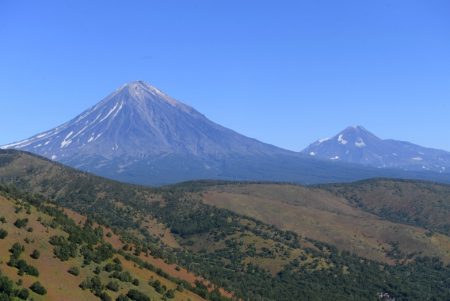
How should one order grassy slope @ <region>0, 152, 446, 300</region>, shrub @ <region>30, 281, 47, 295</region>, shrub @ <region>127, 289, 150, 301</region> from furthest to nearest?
1. grassy slope @ <region>0, 152, 446, 300</region>
2. shrub @ <region>127, 289, 150, 301</region>
3. shrub @ <region>30, 281, 47, 295</region>

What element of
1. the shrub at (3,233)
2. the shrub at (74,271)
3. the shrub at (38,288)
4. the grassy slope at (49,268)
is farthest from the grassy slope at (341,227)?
the shrub at (38,288)

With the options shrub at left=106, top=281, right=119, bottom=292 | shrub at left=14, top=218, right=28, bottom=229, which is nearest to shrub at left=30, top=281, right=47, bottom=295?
shrub at left=106, top=281, right=119, bottom=292

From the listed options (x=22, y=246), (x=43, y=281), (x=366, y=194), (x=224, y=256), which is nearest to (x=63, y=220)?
(x=22, y=246)

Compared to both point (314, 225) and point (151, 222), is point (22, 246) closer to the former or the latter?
point (151, 222)

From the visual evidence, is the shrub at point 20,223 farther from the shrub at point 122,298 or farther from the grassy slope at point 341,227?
the grassy slope at point 341,227

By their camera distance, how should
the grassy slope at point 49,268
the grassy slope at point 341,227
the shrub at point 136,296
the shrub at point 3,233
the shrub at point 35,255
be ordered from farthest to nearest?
the grassy slope at point 341,227 < the shrub at point 3,233 < the shrub at point 35,255 < the shrub at point 136,296 < the grassy slope at point 49,268

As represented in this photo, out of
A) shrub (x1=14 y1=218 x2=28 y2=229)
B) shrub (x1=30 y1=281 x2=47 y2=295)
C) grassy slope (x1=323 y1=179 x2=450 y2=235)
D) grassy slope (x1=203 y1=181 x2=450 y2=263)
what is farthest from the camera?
grassy slope (x1=323 y1=179 x2=450 y2=235)

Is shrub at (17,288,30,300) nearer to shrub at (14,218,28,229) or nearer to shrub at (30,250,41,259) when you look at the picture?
shrub at (30,250,41,259)

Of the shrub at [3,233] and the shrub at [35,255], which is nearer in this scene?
the shrub at [35,255]

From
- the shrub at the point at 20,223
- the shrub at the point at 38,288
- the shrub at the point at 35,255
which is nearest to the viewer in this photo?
the shrub at the point at 38,288

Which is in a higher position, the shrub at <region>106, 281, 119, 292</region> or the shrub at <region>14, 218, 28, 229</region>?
the shrub at <region>14, 218, 28, 229</region>

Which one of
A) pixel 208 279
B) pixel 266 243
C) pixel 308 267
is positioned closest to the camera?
pixel 208 279
